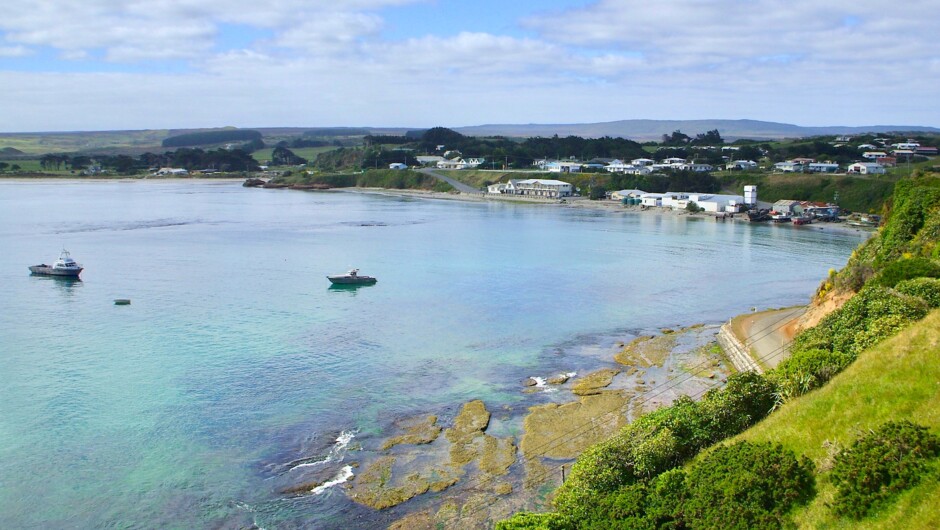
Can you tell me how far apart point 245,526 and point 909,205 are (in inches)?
1057

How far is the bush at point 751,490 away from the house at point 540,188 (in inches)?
3636

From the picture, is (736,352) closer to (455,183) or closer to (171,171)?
(455,183)

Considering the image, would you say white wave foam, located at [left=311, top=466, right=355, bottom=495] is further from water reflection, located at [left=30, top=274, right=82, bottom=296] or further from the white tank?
the white tank

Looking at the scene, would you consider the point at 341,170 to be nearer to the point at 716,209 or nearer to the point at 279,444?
the point at 716,209

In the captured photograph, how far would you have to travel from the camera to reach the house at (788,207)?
77.5 metres

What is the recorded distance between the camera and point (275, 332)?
30.7 m

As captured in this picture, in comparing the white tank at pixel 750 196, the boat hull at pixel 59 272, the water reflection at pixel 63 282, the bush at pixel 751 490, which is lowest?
the water reflection at pixel 63 282

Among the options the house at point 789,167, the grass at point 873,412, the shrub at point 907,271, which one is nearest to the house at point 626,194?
the house at point 789,167

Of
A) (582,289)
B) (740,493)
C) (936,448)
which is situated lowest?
(582,289)

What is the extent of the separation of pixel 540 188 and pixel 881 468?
9572 cm

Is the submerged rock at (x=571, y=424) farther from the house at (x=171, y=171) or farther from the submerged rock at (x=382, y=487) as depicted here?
the house at (x=171, y=171)

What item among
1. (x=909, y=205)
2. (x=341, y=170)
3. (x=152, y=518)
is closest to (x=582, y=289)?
(x=909, y=205)

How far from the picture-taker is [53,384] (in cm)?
2397

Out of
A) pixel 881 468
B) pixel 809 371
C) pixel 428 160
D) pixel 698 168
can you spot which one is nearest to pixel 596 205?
pixel 698 168
